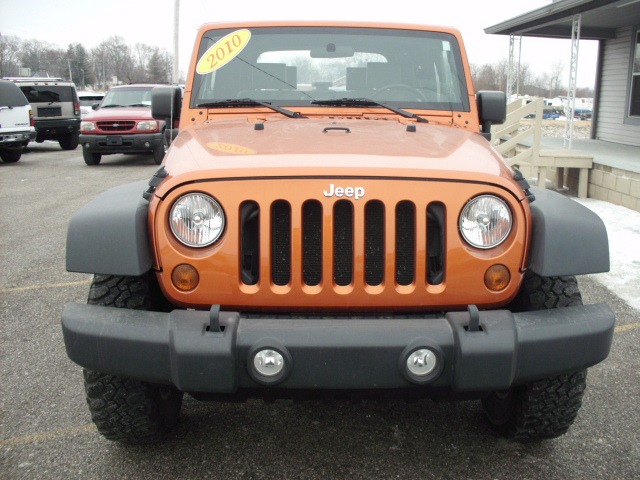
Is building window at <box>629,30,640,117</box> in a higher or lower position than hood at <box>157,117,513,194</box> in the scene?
higher

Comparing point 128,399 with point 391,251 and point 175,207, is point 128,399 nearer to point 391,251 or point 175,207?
point 175,207

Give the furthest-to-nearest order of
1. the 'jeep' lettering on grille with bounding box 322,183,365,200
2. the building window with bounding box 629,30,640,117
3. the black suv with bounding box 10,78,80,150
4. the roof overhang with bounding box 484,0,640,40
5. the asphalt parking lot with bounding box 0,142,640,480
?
1. the black suv with bounding box 10,78,80,150
2. the building window with bounding box 629,30,640,117
3. the roof overhang with bounding box 484,0,640,40
4. the asphalt parking lot with bounding box 0,142,640,480
5. the 'jeep' lettering on grille with bounding box 322,183,365,200

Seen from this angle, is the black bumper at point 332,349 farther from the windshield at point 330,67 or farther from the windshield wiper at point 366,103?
the windshield at point 330,67

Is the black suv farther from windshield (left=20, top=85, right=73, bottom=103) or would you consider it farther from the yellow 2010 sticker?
the yellow 2010 sticker

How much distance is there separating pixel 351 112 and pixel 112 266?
175 centimetres

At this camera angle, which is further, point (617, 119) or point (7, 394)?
point (617, 119)

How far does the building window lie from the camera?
14.2 m

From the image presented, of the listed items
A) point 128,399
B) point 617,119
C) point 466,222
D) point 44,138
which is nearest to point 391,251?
point 466,222

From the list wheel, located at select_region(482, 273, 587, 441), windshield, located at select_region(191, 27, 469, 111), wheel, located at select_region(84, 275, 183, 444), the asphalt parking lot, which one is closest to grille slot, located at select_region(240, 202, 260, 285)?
wheel, located at select_region(84, 275, 183, 444)

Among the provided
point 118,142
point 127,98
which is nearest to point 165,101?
point 118,142

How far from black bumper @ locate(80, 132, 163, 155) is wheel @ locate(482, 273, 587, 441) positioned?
12.4 meters

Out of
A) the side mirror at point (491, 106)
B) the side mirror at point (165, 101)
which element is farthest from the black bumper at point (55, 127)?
the side mirror at point (491, 106)

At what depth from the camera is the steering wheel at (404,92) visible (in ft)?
12.1

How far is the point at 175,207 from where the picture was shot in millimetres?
2338
